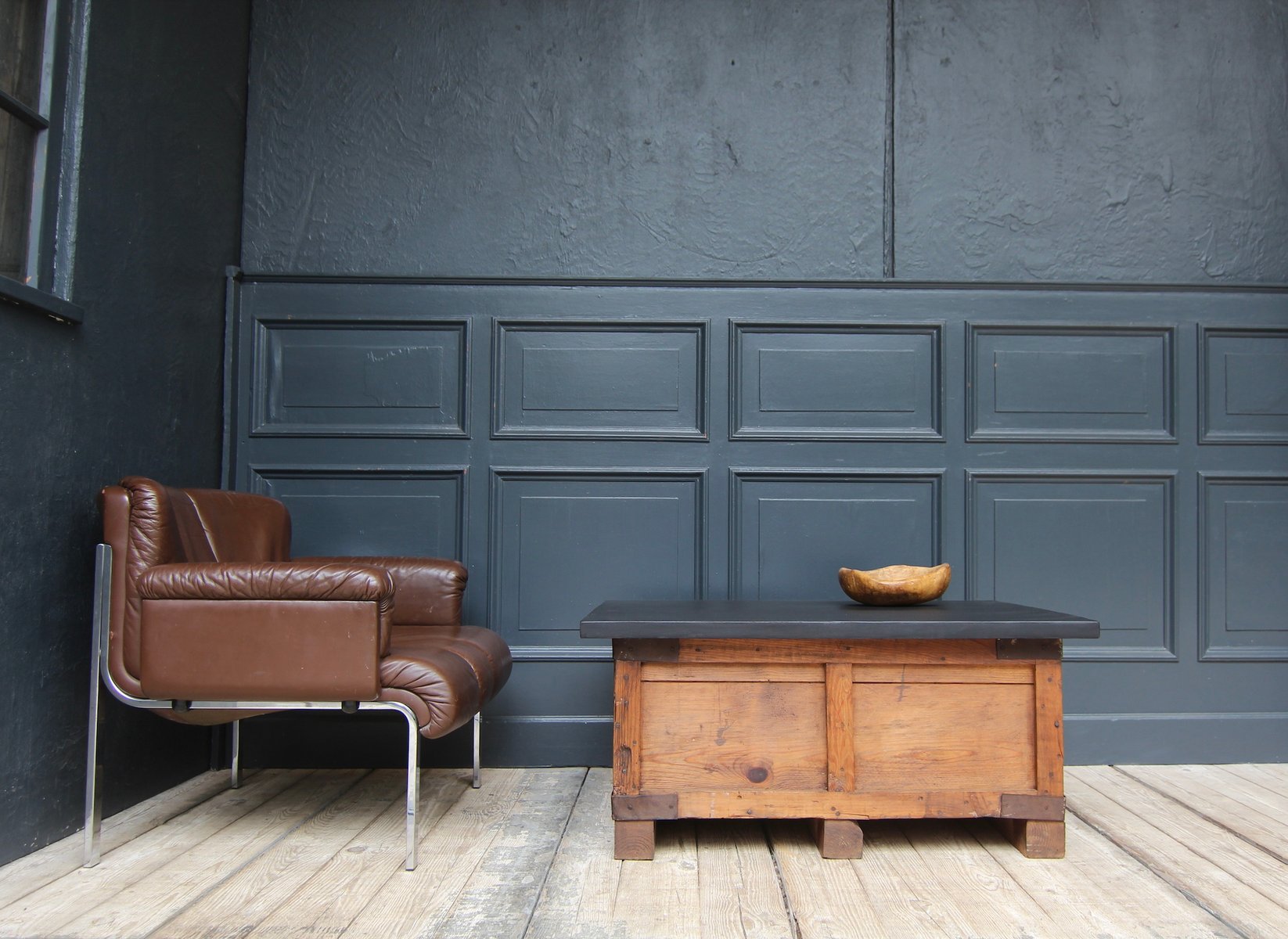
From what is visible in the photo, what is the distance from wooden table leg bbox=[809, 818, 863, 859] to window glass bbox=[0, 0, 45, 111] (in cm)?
271

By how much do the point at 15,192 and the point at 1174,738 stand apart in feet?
12.6

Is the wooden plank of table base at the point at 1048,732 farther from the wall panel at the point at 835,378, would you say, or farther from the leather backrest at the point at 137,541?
the leather backrest at the point at 137,541

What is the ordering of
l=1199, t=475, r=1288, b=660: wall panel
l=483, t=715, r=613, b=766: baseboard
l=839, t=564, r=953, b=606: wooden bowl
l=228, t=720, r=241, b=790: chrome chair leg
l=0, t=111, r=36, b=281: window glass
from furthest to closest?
l=1199, t=475, r=1288, b=660: wall panel → l=483, t=715, r=613, b=766: baseboard → l=228, t=720, r=241, b=790: chrome chair leg → l=839, t=564, r=953, b=606: wooden bowl → l=0, t=111, r=36, b=281: window glass

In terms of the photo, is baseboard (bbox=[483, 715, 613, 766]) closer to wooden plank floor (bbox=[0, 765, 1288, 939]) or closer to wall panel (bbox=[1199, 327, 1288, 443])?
wooden plank floor (bbox=[0, 765, 1288, 939])

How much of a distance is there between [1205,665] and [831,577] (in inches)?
52.9

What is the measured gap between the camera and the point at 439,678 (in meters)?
2.12

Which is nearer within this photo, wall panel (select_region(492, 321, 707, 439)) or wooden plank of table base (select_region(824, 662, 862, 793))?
wooden plank of table base (select_region(824, 662, 862, 793))

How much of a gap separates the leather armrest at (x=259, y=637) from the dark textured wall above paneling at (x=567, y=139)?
1506 mm

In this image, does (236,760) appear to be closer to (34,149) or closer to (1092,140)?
(34,149)

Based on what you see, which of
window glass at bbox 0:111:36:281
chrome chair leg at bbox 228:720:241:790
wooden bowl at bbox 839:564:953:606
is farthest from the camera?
chrome chair leg at bbox 228:720:241:790

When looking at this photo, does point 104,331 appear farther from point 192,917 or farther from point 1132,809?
point 1132,809

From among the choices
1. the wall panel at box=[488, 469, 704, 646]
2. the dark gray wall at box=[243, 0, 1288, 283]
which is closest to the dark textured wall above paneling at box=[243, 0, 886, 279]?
the dark gray wall at box=[243, 0, 1288, 283]

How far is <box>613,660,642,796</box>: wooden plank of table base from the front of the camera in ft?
7.20

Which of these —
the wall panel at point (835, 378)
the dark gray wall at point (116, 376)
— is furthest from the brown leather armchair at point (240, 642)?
the wall panel at point (835, 378)
